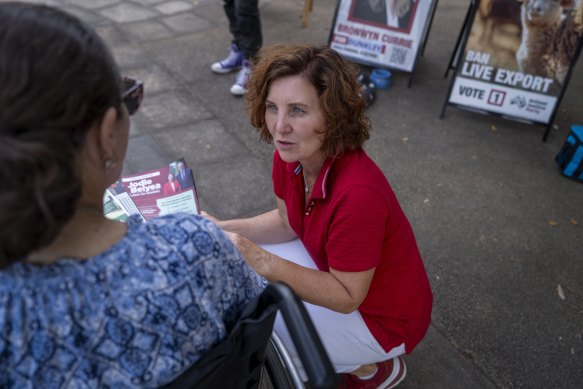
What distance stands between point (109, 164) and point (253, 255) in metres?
0.73

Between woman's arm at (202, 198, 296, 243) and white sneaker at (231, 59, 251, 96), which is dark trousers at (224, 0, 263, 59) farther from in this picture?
woman's arm at (202, 198, 296, 243)

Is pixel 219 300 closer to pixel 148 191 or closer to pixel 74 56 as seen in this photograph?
pixel 74 56

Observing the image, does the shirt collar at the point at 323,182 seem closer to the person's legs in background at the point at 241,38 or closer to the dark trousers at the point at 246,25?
the person's legs in background at the point at 241,38

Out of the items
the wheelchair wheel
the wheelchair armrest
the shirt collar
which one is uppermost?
the wheelchair armrest

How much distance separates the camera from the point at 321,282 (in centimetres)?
154

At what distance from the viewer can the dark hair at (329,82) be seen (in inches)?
61.0

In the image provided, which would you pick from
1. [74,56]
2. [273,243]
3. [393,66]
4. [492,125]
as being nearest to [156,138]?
[273,243]

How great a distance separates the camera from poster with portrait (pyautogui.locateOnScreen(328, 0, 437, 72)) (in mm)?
4219

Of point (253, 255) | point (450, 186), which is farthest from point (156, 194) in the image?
point (450, 186)

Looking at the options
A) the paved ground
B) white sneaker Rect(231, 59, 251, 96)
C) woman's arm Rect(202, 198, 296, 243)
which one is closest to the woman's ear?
woman's arm Rect(202, 198, 296, 243)

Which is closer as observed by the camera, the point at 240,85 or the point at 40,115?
the point at 40,115

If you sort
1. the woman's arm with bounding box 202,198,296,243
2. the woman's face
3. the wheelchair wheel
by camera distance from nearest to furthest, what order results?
the wheelchair wheel
the woman's face
the woman's arm with bounding box 202,198,296,243

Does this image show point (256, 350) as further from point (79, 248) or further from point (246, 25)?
point (246, 25)

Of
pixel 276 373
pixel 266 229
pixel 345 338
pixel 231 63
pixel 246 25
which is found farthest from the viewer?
pixel 231 63
